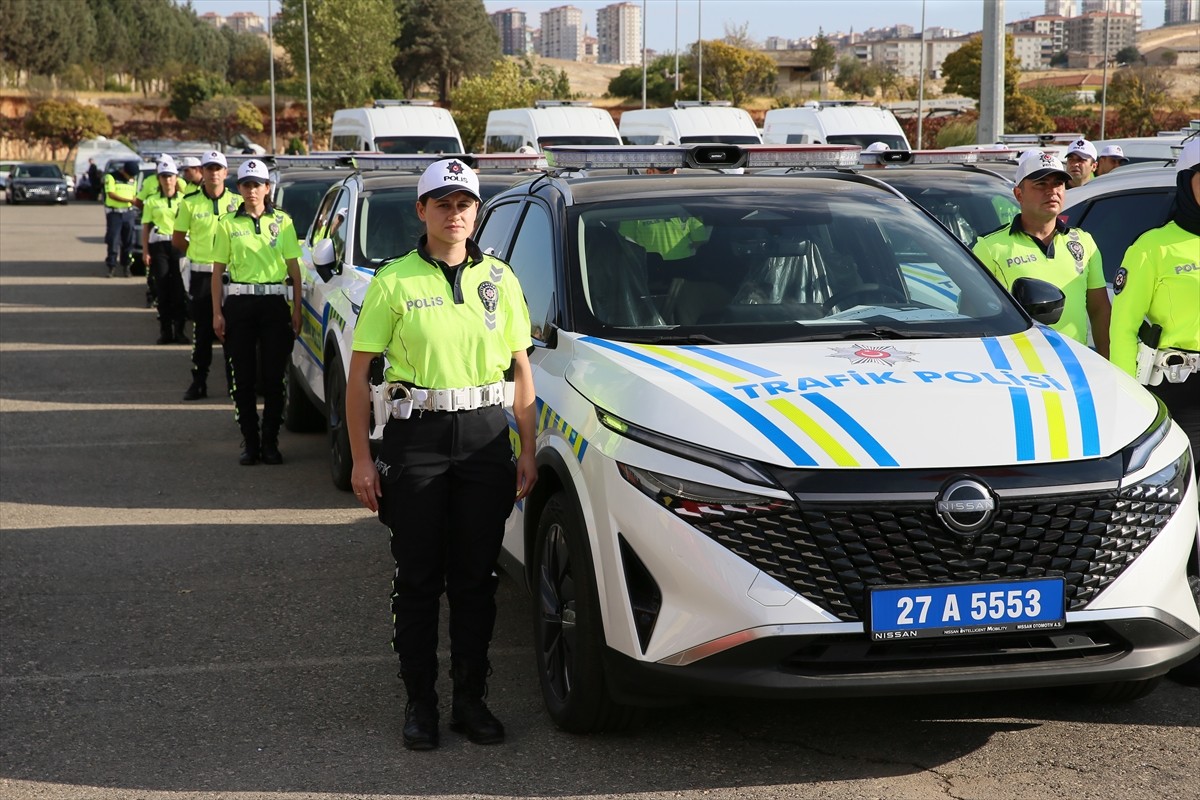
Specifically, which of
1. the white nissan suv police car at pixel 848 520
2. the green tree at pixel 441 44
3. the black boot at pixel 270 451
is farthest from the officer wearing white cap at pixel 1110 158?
the green tree at pixel 441 44

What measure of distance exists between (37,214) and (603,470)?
47.5 meters

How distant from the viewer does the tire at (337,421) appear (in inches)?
339

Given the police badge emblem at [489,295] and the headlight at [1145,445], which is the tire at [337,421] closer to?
the police badge emblem at [489,295]

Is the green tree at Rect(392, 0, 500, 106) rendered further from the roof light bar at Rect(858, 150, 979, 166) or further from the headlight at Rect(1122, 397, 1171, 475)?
the headlight at Rect(1122, 397, 1171, 475)

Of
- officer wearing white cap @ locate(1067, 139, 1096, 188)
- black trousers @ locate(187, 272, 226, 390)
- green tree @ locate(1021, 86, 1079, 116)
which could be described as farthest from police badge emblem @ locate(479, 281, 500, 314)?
green tree @ locate(1021, 86, 1079, 116)

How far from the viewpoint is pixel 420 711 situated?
4.75 m

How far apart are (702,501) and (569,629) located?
2.68 ft

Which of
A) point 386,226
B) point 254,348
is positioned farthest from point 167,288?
point 386,226

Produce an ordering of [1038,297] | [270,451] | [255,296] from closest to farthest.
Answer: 1. [1038,297]
2. [255,296]
3. [270,451]

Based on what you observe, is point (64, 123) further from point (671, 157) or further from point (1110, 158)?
point (671, 157)

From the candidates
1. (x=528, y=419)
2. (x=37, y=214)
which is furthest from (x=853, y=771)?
(x=37, y=214)

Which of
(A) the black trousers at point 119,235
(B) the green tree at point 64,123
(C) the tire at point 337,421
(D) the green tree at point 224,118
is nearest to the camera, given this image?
(C) the tire at point 337,421

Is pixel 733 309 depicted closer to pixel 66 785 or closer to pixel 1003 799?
pixel 1003 799

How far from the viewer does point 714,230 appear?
5.57 metres
